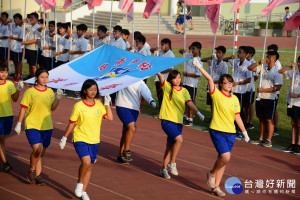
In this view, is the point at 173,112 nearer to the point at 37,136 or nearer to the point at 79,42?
the point at 37,136

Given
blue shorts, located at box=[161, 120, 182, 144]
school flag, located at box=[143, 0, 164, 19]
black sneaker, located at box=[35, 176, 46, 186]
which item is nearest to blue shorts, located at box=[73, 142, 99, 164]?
black sneaker, located at box=[35, 176, 46, 186]

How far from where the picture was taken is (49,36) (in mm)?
17578

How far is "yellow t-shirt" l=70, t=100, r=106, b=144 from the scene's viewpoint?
770 cm

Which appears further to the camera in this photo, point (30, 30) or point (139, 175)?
point (30, 30)

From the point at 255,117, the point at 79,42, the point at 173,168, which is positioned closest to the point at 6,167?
the point at 173,168

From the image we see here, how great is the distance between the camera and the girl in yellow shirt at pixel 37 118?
27.0 ft

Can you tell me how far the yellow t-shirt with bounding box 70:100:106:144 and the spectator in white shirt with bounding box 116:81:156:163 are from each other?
1.99 meters

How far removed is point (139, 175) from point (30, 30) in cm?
1020

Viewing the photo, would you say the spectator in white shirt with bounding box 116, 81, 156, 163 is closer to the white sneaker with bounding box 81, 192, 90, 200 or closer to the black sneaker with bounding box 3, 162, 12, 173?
the black sneaker with bounding box 3, 162, 12, 173

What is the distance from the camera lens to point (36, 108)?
8281mm

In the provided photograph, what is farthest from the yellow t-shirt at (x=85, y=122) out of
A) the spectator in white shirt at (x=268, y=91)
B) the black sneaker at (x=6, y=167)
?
the spectator in white shirt at (x=268, y=91)

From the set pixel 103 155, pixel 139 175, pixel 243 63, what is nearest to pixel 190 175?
pixel 139 175

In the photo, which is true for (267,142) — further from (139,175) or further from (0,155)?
(0,155)

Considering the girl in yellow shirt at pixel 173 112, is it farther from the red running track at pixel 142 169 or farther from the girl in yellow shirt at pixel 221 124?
the girl in yellow shirt at pixel 221 124
